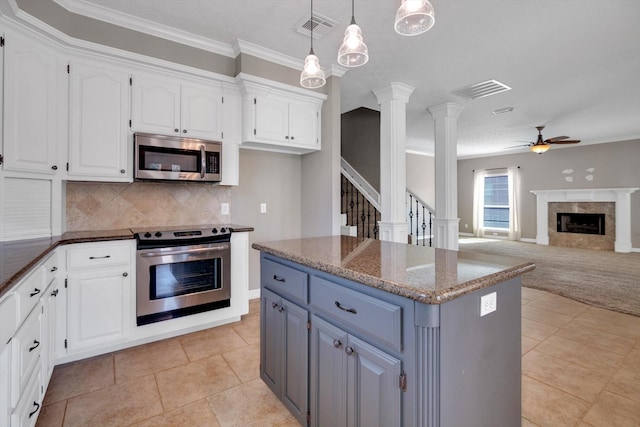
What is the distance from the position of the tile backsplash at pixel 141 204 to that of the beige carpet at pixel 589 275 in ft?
14.6

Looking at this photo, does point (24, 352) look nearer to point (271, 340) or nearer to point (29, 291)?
point (29, 291)

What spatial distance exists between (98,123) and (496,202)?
10416mm

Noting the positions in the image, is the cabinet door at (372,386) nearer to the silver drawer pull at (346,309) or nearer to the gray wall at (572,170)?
the silver drawer pull at (346,309)

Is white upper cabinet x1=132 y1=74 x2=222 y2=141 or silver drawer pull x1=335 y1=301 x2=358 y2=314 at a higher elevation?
white upper cabinet x1=132 y1=74 x2=222 y2=141

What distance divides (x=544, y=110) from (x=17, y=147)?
670cm

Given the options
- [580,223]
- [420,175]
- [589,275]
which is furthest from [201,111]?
[580,223]

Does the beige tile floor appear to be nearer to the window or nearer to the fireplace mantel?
the fireplace mantel

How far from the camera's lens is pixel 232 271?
9.92 feet

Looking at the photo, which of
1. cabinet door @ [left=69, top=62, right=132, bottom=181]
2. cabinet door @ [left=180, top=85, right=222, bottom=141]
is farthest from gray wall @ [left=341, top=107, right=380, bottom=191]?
cabinet door @ [left=69, top=62, right=132, bottom=181]

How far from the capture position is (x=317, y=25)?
8.94ft

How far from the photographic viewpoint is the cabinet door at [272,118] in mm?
3246

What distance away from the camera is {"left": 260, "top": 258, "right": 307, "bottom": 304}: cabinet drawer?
1.58 m

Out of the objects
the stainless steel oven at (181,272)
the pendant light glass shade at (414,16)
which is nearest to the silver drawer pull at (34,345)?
A: the stainless steel oven at (181,272)

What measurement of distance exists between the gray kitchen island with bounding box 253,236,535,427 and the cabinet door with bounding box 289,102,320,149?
2044 mm
